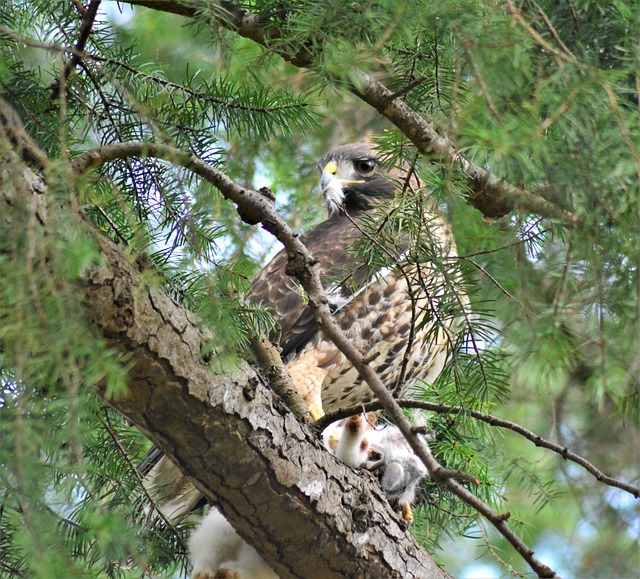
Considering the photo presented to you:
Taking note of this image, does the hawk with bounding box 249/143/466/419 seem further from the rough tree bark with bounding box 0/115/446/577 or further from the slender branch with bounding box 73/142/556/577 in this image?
the slender branch with bounding box 73/142/556/577

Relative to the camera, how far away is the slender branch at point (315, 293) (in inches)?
84.7

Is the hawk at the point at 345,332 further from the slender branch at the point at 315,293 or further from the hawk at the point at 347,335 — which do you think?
the slender branch at the point at 315,293

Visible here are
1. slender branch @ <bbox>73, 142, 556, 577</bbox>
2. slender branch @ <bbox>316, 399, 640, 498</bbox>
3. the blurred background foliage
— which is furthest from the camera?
slender branch @ <bbox>316, 399, 640, 498</bbox>

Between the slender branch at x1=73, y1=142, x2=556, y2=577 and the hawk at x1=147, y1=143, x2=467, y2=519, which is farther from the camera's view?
the hawk at x1=147, y1=143, x2=467, y2=519

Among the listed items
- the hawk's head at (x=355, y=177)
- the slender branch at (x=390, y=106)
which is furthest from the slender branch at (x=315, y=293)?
the hawk's head at (x=355, y=177)

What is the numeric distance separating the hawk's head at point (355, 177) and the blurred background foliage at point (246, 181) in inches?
A: 52.0

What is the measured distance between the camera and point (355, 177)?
4.68 meters

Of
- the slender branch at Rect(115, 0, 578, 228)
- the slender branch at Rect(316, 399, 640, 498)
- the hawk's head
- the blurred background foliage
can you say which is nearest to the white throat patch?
the hawk's head

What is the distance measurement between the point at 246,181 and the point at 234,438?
126cm

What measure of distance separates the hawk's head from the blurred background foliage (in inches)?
52.0

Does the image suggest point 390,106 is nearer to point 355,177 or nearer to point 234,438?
point 234,438

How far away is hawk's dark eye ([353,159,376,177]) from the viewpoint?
4.69 metres

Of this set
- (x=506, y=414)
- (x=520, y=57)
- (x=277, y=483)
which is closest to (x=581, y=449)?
(x=506, y=414)

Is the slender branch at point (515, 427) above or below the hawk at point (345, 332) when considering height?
below
